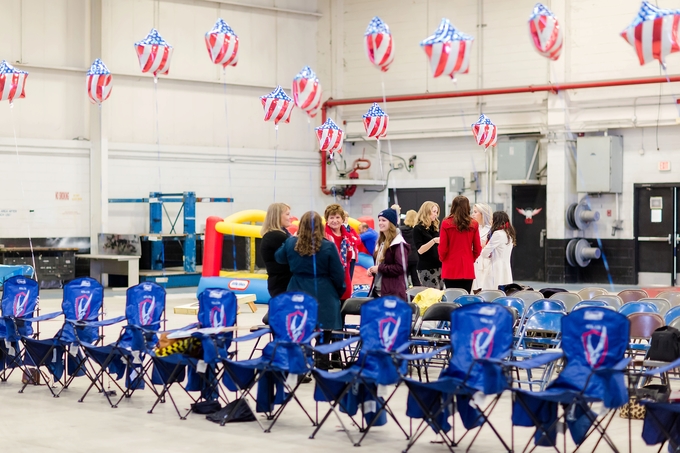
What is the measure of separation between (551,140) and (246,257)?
6409 mm

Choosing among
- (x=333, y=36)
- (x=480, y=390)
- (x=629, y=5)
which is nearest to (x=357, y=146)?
(x=333, y=36)

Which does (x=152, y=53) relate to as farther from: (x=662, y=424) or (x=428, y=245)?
(x=662, y=424)

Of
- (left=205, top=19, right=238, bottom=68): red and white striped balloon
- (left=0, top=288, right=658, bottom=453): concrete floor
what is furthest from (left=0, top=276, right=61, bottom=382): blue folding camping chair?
(left=205, top=19, right=238, bottom=68): red and white striped balloon

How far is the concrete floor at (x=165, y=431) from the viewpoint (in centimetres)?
586

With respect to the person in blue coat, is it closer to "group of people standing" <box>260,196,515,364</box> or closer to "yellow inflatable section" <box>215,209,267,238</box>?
"group of people standing" <box>260,196,515,364</box>

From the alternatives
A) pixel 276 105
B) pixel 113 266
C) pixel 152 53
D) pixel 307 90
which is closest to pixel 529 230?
pixel 276 105

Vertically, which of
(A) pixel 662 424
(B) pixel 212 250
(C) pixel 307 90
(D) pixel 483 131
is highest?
(C) pixel 307 90

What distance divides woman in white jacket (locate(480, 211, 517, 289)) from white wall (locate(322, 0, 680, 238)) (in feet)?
24.3

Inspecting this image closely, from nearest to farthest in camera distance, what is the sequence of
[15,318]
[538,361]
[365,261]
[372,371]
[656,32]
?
[538,361], [372,371], [656,32], [15,318], [365,261]

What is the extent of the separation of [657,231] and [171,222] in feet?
30.8

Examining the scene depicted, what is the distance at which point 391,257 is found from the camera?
26.8 ft

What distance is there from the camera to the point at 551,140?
18.3 metres

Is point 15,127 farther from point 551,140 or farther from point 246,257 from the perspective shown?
point 551,140

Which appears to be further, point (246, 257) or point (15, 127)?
point (246, 257)
